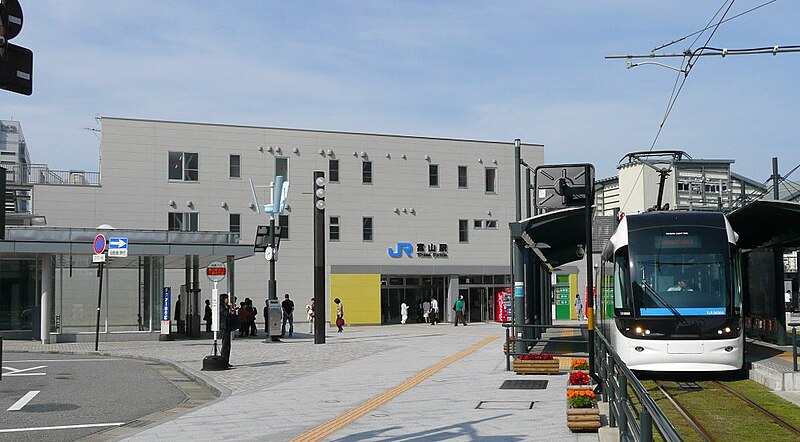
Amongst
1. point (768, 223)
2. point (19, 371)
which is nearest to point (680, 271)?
point (768, 223)

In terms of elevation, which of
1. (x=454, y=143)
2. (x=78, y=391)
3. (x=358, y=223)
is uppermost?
(x=454, y=143)

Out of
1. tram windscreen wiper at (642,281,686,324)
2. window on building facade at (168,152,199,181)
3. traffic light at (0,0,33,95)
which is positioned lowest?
tram windscreen wiper at (642,281,686,324)

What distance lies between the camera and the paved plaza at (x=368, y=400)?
11.6 meters

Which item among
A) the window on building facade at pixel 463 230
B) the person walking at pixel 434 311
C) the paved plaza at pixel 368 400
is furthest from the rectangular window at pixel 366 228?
the paved plaza at pixel 368 400

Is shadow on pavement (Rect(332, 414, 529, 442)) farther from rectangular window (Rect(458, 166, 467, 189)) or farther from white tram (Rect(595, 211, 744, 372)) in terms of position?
rectangular window (Rect(458, 166, 467, 189))

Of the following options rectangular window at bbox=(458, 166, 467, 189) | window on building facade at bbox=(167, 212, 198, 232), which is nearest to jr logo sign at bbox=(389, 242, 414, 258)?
rectangular window at bbox=(458, 166, 467, 189)

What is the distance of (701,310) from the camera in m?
17.7

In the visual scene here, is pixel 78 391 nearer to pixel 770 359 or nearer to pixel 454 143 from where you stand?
pixel 770 359

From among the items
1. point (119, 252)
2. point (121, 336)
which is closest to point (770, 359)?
point (119, 252)

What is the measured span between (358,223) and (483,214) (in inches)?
327

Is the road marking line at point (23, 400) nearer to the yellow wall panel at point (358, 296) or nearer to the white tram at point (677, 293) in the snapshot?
the white tram at point (677, 293)

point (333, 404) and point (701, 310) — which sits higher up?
point (701, 310)

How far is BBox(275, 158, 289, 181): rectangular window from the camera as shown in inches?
2121

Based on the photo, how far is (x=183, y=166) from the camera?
52.2m
